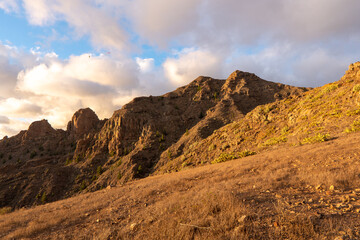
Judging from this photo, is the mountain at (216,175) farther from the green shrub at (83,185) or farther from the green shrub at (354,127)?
the green shrub at (83,185)

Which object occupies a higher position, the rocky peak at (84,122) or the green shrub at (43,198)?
the rocky peak at (84,122)

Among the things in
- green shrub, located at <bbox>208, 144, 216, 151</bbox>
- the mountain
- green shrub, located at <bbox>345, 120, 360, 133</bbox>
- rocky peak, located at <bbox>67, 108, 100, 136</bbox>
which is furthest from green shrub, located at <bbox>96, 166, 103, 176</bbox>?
green shrub, located at <bbox>345, 120, 360, 133</bbox>

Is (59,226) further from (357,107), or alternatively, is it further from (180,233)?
(357,107)

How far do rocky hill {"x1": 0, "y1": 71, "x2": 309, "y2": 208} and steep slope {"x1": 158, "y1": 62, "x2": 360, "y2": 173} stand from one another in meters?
6.72

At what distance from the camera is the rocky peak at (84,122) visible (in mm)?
92500

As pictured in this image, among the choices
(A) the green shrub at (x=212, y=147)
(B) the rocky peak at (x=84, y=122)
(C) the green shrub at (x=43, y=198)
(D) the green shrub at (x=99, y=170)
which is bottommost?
(C) the green shrub at (x=43, y=198)

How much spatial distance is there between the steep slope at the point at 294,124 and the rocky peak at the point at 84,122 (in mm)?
79507

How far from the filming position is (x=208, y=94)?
75.1m

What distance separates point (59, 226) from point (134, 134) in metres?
58.4

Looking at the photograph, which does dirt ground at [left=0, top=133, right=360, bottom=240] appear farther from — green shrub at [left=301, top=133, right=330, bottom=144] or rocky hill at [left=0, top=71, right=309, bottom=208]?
rocky hill at [left=0, top=71, right=309, bottom=208]

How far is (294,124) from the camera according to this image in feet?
70.0

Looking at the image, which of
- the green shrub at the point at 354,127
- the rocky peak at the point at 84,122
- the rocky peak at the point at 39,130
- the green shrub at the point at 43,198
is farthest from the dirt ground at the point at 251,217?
the rocky peak at the point at 39,130

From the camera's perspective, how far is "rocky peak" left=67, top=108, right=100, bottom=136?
9250cm

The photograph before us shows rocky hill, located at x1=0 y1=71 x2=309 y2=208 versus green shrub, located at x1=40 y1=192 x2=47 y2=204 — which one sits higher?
rocky hill, located at x1=0 y1=71 x2=309 y2=208
